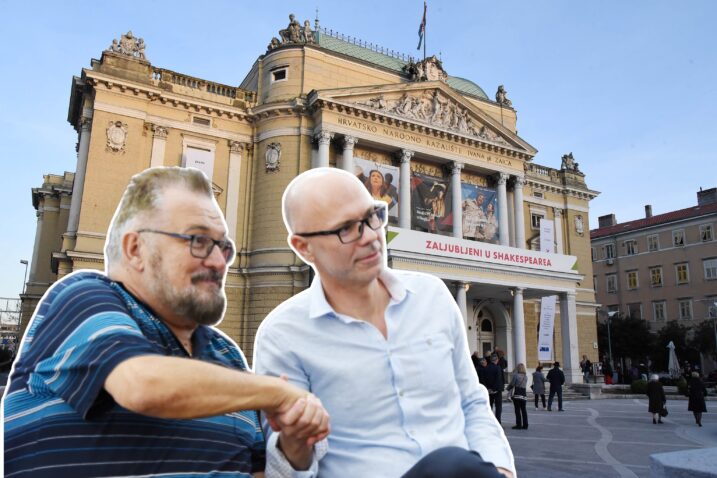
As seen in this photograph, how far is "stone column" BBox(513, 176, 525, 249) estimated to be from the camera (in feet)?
89.0

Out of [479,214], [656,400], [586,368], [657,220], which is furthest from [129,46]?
[657,220]

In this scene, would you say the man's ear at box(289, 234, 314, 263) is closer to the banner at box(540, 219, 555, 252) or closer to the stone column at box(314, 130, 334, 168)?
the stone column at box(314, 130, 334, 168)

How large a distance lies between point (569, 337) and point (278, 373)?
988 inches

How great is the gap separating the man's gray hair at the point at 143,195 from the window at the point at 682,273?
4911cm

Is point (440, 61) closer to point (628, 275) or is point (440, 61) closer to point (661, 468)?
point (661, 468)

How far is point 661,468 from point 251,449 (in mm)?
2665

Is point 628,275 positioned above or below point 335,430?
above

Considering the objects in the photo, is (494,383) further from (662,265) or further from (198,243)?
(662,265)

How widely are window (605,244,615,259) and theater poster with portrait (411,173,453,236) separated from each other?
3004cm

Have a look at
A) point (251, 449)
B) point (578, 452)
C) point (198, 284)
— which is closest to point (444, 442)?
point (251, 449)

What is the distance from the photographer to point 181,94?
2241 cm

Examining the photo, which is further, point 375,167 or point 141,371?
point 375,167

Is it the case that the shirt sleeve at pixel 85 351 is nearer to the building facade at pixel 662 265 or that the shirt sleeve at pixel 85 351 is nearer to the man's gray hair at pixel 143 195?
the man's gray hair at pixel 143 195

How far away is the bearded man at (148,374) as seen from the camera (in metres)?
1.16
